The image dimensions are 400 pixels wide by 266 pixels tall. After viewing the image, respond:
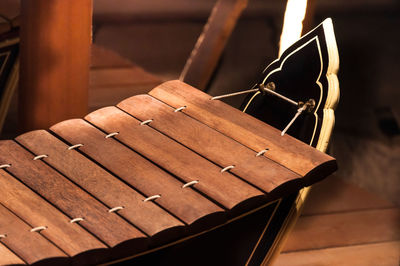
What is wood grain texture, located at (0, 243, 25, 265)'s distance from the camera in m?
1.42

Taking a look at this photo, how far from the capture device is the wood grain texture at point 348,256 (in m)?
2.46

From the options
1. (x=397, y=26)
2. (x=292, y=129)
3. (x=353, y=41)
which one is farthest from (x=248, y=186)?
(x=397, y=26)

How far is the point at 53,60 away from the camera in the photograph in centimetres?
218

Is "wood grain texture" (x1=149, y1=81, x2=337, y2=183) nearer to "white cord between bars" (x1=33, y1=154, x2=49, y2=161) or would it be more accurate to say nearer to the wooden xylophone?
the wooden xylophone

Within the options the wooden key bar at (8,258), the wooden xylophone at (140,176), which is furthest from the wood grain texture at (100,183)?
the wooden key bar at (8,258)

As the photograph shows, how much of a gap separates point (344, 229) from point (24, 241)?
1.40 meters

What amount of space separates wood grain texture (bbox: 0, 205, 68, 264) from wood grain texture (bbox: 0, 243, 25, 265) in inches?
0.4

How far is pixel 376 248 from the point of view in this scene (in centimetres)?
257

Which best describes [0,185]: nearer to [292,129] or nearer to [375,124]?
[292,129]

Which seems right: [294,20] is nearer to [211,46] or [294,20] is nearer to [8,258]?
[211,46]

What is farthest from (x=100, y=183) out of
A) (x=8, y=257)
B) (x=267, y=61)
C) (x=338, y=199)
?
(x=267, y=61)

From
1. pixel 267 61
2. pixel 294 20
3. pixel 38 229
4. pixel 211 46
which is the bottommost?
pixel 267 61

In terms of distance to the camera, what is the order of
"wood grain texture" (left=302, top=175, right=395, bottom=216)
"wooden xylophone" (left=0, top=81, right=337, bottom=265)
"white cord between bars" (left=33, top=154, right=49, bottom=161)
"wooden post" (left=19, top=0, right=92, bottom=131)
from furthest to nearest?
"wood grain texture" (left=302, top=175, right=395, bottom=216) < "wooden post" (left=19, top=0, right=92, bottom=131) < "white cord between bars" (left=33, top=154, right=49, bottom=161) < "wooden xylophone" (left=0, top=81, right=337, bottom=265)

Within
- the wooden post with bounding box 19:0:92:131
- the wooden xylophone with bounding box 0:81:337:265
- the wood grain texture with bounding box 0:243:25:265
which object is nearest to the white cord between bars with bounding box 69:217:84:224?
the wooden xylophone with bounding box 0:81:337:265
